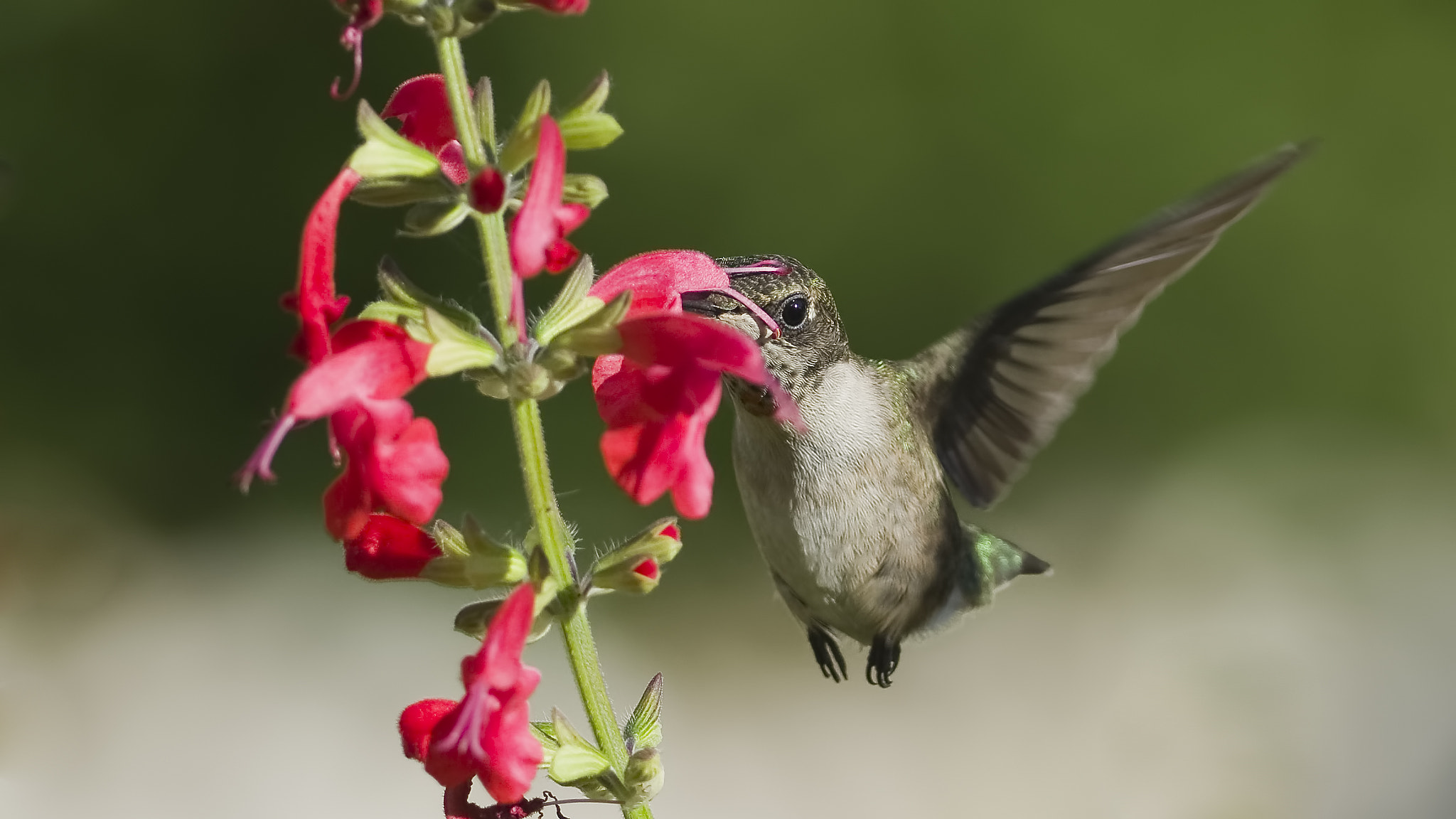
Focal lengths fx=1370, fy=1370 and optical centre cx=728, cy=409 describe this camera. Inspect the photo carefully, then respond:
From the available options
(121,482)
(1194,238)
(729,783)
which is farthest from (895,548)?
(121,482)

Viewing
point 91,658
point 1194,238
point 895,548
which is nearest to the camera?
point 1194,238

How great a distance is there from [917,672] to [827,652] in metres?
2.93

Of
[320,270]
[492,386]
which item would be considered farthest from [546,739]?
[320,270]

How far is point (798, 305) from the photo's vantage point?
5.54 ft

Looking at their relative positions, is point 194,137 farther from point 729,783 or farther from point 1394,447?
point 1394,447

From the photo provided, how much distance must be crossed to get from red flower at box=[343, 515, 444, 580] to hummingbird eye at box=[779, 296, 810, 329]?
25.7 inches

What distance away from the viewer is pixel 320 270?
997 mm

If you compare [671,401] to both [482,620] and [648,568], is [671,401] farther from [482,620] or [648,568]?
[482,620]

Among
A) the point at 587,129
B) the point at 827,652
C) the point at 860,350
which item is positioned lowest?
the point at 860,350

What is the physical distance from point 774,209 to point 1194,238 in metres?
3.26

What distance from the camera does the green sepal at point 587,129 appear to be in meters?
1.07

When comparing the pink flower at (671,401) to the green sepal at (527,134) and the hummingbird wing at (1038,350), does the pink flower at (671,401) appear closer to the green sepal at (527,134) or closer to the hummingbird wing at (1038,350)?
the green sepal at (527,134)

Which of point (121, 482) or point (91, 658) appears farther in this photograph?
point (121, 482)

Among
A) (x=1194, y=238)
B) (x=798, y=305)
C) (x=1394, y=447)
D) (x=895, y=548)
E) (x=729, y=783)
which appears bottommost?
(x=729, y=783)
